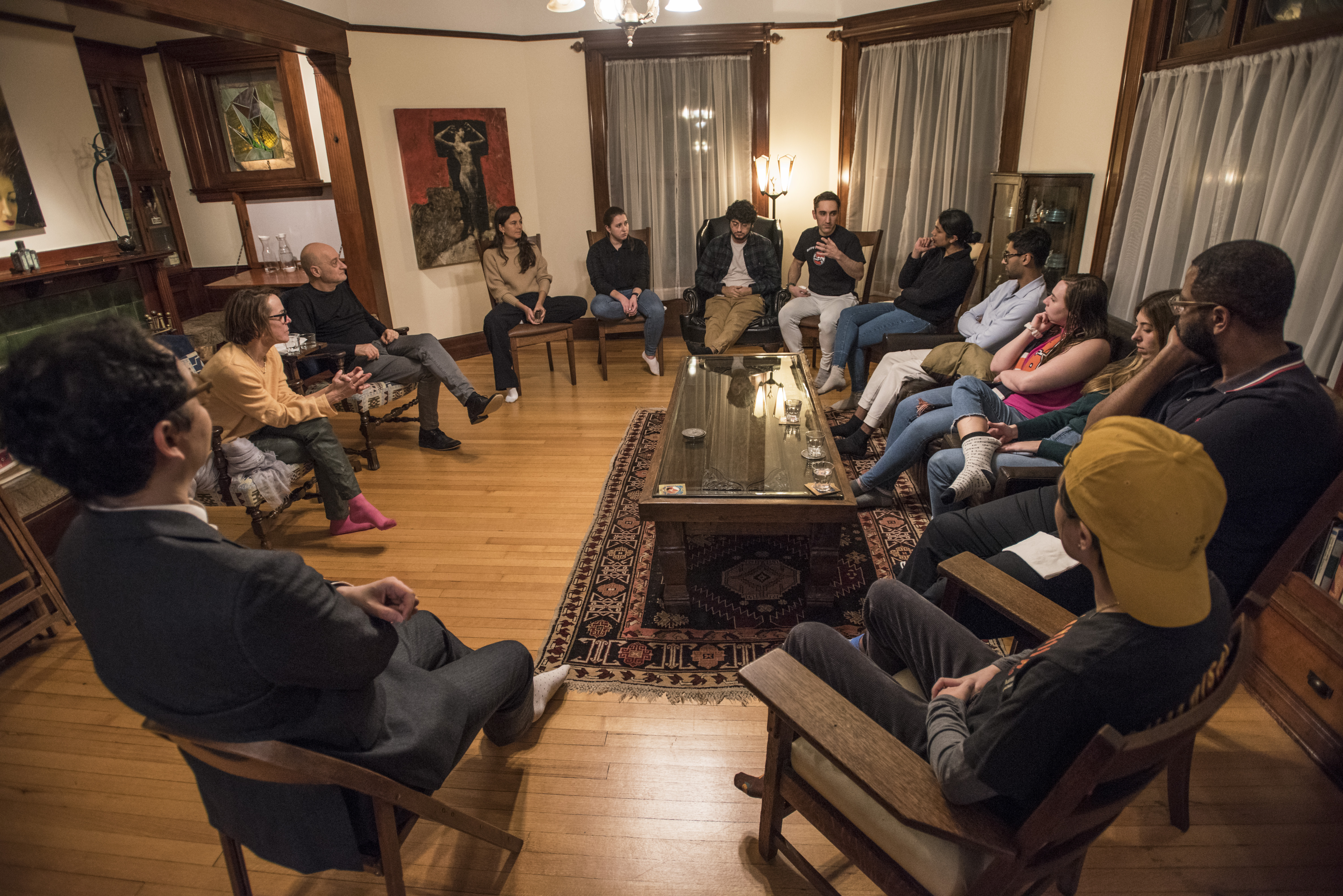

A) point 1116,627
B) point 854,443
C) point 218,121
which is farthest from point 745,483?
point 218,121

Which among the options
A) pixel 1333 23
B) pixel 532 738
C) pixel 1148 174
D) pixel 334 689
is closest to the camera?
pixel 334 689

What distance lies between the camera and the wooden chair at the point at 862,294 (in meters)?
4.90

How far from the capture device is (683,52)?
5.52 m

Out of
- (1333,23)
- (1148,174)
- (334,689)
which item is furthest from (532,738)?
(1148,174)

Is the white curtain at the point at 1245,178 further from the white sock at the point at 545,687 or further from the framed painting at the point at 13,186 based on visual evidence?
the framed painting at the point at 13,186

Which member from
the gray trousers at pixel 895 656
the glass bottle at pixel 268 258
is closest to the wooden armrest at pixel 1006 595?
the gray trousers at pixel 895 656

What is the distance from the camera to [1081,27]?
3994 millimetres

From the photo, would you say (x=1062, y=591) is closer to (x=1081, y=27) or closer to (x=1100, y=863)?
(x=1100, y=863)

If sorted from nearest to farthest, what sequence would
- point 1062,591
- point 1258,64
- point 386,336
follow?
point 1062,591 → point 1258,64 → point 386,336

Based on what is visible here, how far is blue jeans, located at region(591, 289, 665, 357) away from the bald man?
1270mm

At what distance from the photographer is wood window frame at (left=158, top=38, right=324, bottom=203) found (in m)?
5.27

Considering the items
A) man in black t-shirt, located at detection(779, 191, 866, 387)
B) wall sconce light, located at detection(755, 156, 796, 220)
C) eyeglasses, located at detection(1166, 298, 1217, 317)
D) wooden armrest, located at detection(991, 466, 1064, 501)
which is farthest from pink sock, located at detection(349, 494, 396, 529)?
wall sconce light, located at detection(755, 156, 796, 220)

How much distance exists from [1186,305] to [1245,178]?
1572 millimetres

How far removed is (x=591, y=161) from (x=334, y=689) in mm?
5458
